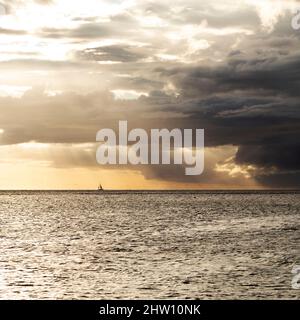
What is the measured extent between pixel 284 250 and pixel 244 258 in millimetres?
8650

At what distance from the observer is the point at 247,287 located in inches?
1626

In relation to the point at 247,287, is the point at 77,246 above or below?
above

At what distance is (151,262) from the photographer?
55000mm

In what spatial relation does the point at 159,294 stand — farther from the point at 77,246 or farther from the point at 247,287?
the point at 77,246

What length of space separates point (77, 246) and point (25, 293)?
33.6 m

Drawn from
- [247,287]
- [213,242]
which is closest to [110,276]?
[247,287]

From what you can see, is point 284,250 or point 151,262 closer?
point 151,262
